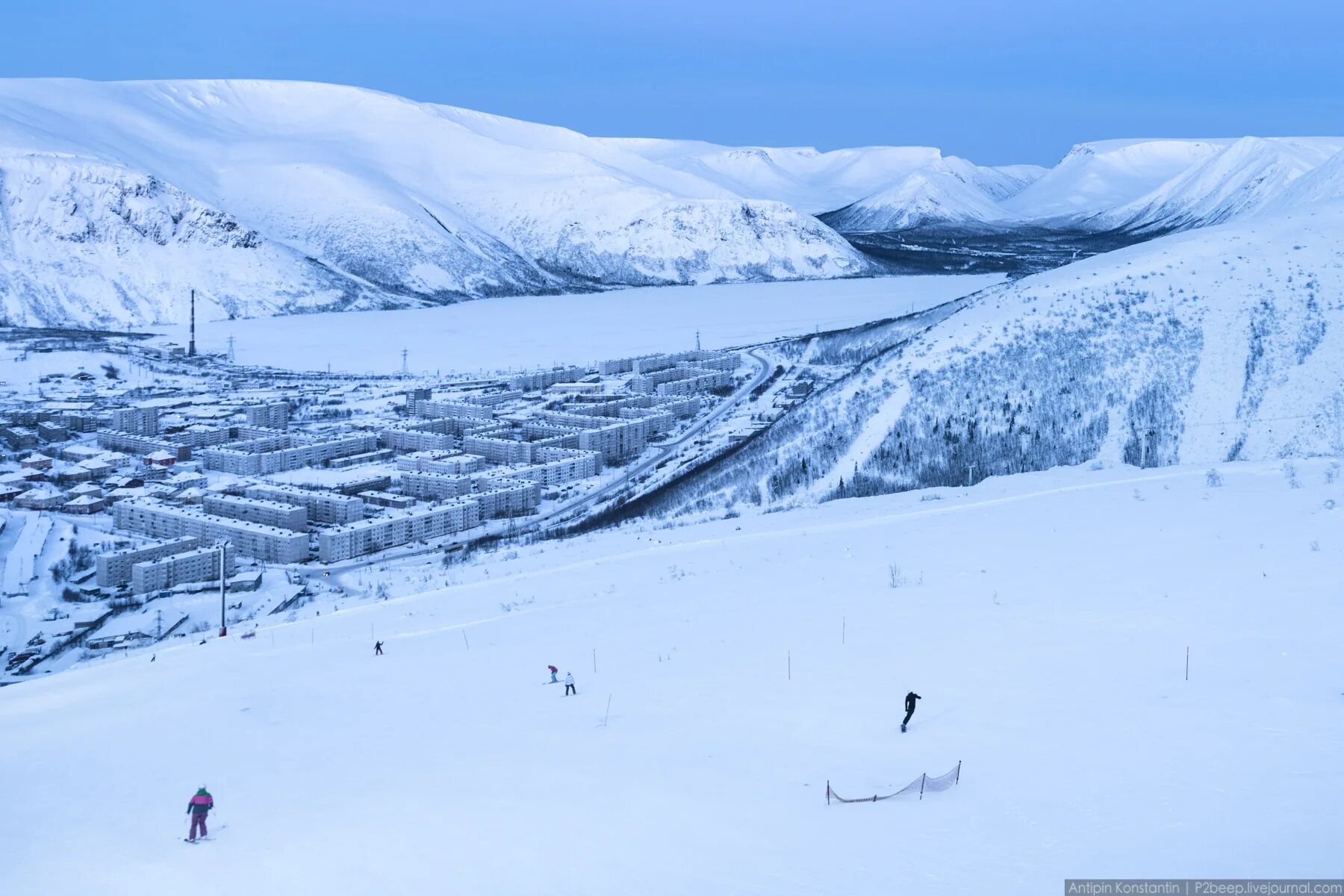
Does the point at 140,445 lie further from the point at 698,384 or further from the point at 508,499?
the point at 698,384

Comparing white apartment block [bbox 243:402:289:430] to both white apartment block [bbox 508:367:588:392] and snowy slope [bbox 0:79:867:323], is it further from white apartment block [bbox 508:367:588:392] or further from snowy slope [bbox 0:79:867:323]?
snowy slope [bbox 0:79:867:323]

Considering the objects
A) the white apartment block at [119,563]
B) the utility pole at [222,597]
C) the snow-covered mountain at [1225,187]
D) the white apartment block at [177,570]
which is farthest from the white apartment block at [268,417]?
the snow-covered mountain at [1225,187]

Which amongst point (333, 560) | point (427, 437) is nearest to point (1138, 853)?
point (333, 560)

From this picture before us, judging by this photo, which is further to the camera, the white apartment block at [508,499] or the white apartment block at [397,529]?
the white apartment block at [508,499]

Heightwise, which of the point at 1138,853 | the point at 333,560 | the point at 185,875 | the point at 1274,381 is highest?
the point at 1274,381

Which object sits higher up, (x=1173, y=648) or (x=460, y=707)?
(x=1173, y=648)

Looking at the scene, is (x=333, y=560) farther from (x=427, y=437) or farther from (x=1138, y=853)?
(x=1138, y=853)

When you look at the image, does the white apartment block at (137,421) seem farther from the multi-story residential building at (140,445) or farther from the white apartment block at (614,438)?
the white apartment block at (614,438)
